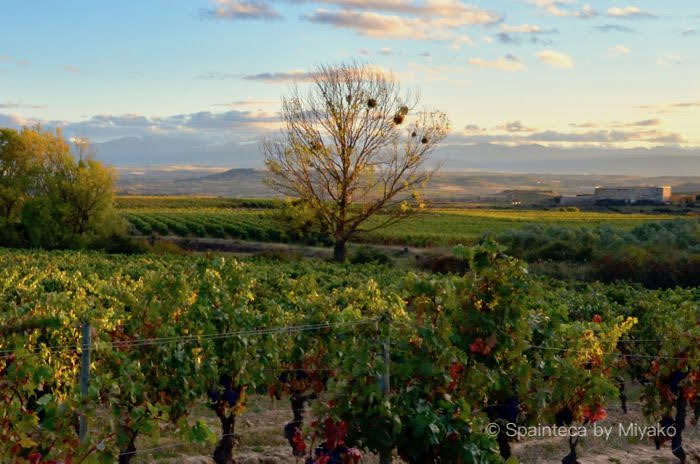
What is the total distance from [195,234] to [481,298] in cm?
5320

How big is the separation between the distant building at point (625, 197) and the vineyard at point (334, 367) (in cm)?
8825

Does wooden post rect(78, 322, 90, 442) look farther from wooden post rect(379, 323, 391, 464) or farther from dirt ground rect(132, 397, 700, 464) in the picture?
dirt ground rect(132, 397, 700, 464)

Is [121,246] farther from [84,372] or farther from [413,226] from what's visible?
[84,372]

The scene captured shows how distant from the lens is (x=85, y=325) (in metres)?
6.41

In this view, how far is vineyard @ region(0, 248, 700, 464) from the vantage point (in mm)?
6762

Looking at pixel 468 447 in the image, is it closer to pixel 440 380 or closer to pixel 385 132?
pixel 440 380

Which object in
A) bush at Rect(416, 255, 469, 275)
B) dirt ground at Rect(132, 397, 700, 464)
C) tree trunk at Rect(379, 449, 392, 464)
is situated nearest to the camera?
tree trunk at Rect(379, 449, 392, 464)

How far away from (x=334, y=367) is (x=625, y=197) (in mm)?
118534

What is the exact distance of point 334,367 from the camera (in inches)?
382

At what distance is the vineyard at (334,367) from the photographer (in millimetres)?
6762

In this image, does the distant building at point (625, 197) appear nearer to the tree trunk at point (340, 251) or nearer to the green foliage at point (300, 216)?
the green foliage at point (300, 216)

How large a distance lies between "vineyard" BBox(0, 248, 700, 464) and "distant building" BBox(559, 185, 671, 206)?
8825 cm

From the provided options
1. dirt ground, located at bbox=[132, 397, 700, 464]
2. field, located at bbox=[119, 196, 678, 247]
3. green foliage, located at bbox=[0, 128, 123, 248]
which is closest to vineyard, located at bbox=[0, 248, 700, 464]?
dirt ground, located at bbox=[132, 397, 700, 464]

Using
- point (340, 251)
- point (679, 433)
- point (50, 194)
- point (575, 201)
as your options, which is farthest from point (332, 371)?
point (575, 201)
